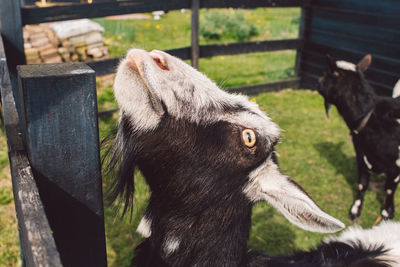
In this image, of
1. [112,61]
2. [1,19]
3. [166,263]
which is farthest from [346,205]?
[1,19]

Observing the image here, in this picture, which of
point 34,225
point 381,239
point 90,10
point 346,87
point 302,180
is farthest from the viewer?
point 90,10

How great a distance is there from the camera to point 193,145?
5.59ft

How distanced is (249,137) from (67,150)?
0.89 m

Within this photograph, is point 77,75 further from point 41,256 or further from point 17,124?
point 17,124

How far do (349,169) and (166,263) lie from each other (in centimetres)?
420

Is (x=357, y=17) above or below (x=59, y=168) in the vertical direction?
above

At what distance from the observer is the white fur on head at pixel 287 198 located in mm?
1645

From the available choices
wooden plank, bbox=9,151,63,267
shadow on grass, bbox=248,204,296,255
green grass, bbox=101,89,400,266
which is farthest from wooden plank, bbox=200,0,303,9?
wooden plank, bbox=9,151,63,267

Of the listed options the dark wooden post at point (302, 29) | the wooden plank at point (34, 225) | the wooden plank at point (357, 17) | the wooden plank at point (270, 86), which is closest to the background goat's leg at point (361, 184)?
the wooden plank at point (270, 86)

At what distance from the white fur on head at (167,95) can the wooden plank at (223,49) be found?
386 centimetres

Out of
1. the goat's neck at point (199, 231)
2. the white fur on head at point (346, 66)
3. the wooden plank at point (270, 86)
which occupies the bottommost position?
the wooden plank at point (270, 86)

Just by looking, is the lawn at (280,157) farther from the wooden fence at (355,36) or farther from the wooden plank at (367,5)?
the wooden plank at (367,5)

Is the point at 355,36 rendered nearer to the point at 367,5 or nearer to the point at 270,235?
the point at 367,5

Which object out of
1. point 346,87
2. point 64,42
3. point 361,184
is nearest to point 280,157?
point 361,184
